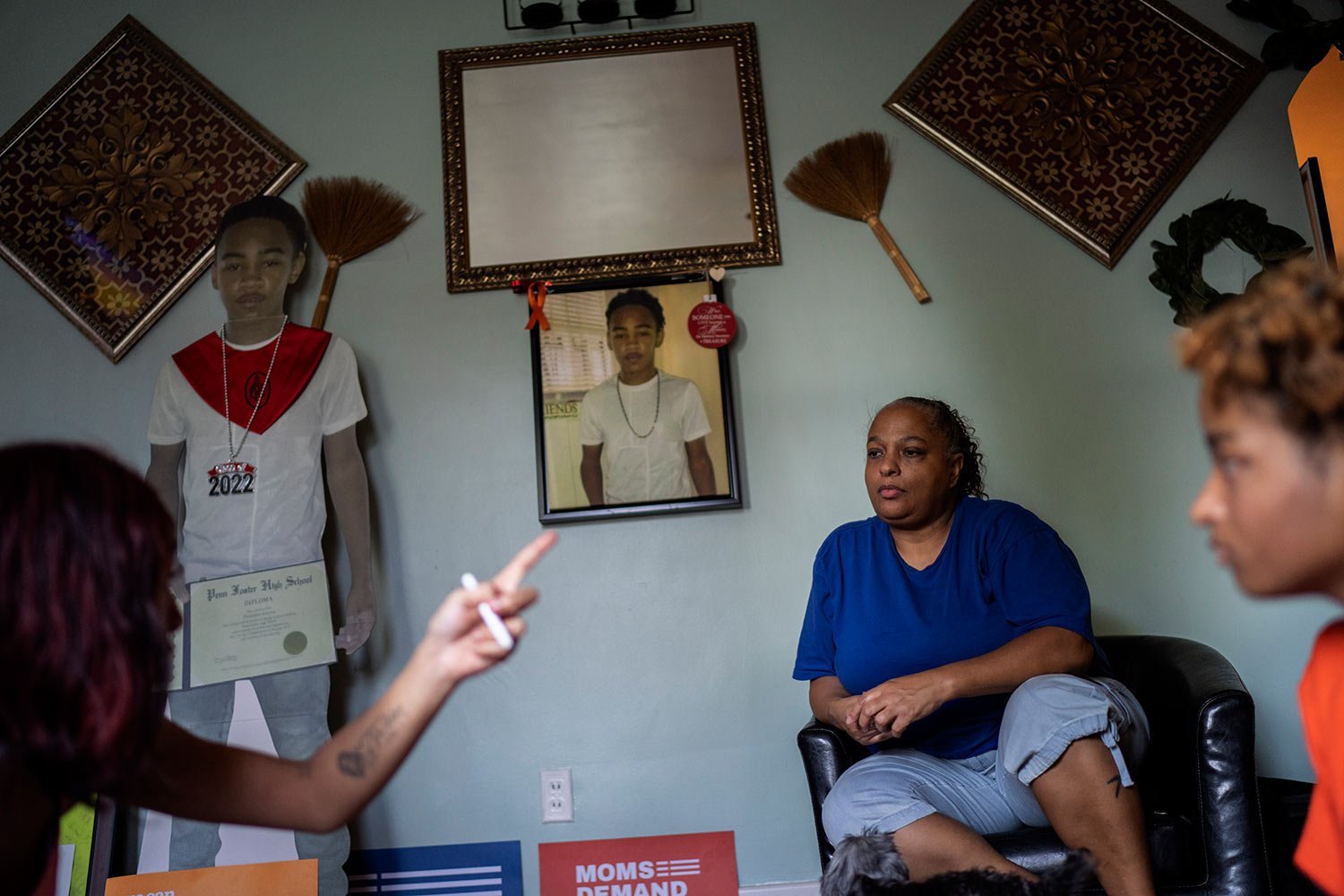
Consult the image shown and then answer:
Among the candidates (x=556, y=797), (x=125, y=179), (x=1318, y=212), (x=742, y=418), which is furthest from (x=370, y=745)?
(x=1318, y=212)

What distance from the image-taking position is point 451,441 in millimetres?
2920

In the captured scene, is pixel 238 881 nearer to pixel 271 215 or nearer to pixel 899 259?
pixel 271 215

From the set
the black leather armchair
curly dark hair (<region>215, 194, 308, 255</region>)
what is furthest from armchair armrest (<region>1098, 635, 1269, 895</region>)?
curly dark hair (<region>215, 194, 308, 255</region>)

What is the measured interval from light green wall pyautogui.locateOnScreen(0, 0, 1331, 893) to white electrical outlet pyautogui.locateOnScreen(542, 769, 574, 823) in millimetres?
37

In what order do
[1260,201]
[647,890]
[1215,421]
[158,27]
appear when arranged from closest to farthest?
[1215,421] → [647,890] → [1260,201] → [158,27]

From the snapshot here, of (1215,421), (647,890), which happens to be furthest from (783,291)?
(1215,421)

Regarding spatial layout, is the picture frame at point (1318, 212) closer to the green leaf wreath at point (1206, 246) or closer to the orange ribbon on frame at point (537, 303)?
the green leaf wreath at point (1206, 246)

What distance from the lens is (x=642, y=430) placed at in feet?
9.32

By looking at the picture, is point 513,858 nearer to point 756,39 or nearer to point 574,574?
point 574,574

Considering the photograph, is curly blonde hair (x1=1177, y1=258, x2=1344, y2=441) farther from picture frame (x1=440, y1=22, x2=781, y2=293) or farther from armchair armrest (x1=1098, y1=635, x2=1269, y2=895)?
picture frame (x1=440, y1=22, x2=781, y2=293)

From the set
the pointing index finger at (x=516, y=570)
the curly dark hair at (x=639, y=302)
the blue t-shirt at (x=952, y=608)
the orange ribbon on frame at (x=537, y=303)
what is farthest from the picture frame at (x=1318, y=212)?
the pointing index finger at (x=516, y=570)

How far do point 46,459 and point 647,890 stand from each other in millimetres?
2113

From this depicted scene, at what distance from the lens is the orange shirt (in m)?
0.92

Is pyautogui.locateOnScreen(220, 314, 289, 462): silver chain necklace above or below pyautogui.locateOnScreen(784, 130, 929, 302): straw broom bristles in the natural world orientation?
below
